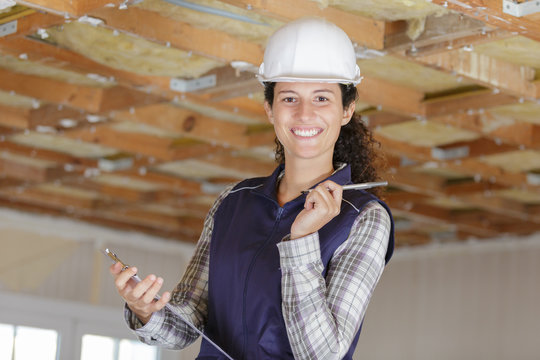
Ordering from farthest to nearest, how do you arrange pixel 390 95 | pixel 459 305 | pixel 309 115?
1. pixel 459 305
2. pixel 390 95
3. pixel 309 115

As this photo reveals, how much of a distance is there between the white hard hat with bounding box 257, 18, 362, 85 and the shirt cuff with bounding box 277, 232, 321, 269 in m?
0.36

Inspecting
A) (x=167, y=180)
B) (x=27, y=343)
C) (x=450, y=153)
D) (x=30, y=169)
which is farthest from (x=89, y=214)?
(x=450, y=153)

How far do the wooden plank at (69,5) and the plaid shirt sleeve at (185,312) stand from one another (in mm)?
1515

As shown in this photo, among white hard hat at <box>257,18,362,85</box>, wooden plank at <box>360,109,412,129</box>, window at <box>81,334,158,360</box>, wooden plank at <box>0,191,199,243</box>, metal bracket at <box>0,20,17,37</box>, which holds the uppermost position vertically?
white hard hat at <box>257,18,362,85</box>

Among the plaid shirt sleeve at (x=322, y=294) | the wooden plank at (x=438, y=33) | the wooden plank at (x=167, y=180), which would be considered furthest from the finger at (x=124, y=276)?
the wooden plank at (x=167, y=180)

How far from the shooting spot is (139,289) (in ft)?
5.06

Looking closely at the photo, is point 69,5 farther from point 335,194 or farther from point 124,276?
point 335,194

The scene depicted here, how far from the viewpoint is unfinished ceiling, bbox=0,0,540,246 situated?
138 inches

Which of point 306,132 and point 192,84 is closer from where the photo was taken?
point 306,132

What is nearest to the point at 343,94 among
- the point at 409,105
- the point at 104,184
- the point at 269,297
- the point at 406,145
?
the point at 269,297

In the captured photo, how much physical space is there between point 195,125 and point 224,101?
717 millimetres

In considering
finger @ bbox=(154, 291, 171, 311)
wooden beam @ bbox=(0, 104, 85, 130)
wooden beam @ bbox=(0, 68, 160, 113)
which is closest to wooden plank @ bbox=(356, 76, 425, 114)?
wooden beam @ bbox=(0, 68, 160, 113)

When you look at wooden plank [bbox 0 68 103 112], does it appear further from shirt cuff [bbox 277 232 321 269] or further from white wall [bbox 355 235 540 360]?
white wall [bbox 355 235 540 360]

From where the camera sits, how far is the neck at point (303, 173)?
1728mm
